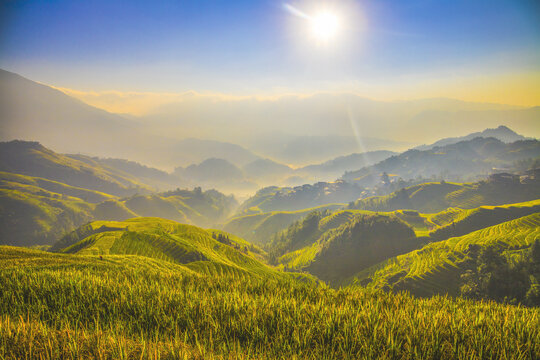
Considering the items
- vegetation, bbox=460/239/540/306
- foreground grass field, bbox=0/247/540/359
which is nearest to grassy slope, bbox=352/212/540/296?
vegetation, bbox=460/239/540/306

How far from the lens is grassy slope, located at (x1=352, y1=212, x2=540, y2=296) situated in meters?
141

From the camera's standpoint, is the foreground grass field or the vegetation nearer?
the foreground grass field

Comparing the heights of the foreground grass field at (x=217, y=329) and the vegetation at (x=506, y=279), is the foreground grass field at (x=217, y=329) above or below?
above

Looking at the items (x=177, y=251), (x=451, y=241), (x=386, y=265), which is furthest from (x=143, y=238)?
(x=451, y=241)

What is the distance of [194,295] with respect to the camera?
6645 mm

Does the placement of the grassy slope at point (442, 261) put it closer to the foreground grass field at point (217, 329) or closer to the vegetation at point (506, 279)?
the vegetation at point (506, 279)

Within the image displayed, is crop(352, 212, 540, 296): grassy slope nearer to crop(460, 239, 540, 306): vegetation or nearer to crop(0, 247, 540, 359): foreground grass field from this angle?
crop(460, 239, 540, 306): vegetation

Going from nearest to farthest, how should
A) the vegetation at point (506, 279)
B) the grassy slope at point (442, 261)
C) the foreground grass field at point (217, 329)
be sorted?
the foreground grass field at point (217, 329)
the vegetation at point (506, 279)
the grassy slope at point (442, 261)

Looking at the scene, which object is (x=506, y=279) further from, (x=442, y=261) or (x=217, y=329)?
(x=217, y=329)

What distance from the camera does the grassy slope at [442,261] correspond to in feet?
462

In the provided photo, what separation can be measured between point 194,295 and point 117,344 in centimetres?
272

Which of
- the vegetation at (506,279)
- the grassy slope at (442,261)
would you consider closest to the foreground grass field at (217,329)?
the vegetation at (506,279)

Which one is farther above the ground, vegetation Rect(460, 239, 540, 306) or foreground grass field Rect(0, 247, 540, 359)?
foreground grass field Rect(0, 247, 540, 359)

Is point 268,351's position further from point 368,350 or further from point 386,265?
point 386,265
